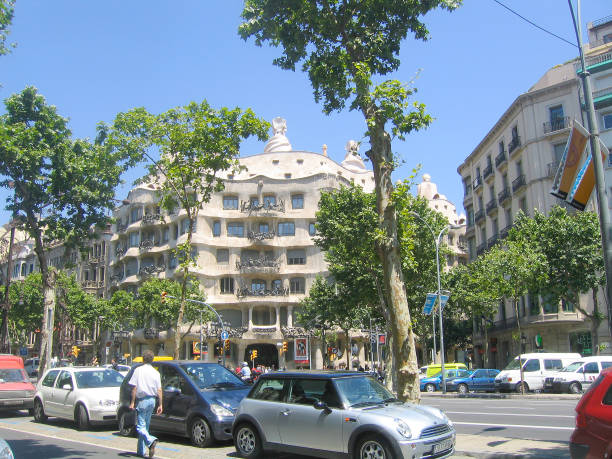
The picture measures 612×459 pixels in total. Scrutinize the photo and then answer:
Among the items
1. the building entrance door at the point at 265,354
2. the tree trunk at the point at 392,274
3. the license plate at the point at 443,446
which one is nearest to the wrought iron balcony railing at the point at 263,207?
the building entrance door at the point at 265,354

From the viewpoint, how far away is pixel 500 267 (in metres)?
29.5

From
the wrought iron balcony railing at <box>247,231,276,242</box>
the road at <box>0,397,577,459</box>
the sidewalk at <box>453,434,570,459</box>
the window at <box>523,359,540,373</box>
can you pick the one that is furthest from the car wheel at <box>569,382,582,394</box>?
the wrought iron balcony railing at <box>247,231,276,242</box>

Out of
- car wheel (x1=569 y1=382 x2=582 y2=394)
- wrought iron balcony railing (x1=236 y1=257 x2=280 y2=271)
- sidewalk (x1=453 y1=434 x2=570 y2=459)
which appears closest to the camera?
sidewalk (x1=453 y1=434 x2=570 y2=459)

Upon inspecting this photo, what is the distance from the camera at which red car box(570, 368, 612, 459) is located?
6293 mm

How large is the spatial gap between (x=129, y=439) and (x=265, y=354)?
4182 cm

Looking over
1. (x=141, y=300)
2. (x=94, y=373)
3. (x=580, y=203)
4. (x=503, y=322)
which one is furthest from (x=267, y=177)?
(x=580, y=203)

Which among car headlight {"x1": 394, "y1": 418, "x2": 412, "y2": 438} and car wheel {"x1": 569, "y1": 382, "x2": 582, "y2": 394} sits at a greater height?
car headlight {"x1": 394, "y1": 418, "x2": 412, "y2": 438}

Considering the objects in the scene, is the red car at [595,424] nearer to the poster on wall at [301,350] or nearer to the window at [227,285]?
the poster on wall at [301,350]

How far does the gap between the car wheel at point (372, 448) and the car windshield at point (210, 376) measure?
4.64m

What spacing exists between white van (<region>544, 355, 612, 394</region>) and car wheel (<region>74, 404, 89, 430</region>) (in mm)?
23501

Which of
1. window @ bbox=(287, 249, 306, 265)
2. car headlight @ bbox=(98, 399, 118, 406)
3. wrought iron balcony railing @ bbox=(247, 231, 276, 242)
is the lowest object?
car headlight @ bbox=(98, 399, 118, 406)

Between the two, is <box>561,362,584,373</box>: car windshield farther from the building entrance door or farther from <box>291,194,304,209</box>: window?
<box>291,194,304,209</box>: window

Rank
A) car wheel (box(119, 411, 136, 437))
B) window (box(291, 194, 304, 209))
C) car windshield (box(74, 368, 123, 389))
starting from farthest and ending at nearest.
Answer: window (box(291, 194, 304, 209)) → car windshield (box(74, 368, 123, 389)) → car wheel (box(119, 411, 136, 437))

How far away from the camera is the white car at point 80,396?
13.5 meters
